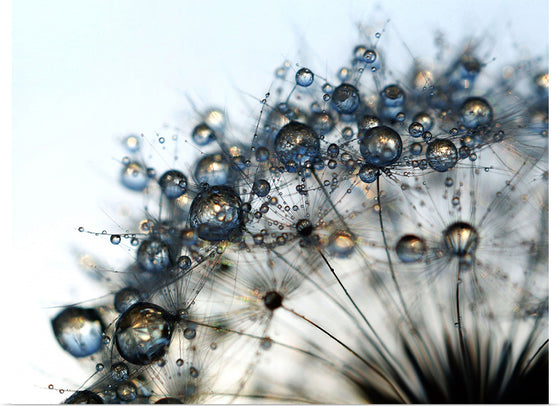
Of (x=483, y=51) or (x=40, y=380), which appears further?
(x=483, y=51)

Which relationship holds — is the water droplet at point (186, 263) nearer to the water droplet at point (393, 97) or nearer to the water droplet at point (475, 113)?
the water droplet at point (393, 97)

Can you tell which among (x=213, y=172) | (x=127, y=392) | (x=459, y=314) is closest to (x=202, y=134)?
(x=213, y=172)

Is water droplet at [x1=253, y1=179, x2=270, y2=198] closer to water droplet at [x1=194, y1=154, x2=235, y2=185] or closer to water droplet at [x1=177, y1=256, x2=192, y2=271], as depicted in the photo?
water droplet at [x1=194, y1=154, x2=235, y2=185]

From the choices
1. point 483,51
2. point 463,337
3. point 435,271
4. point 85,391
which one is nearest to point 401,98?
point 483,51

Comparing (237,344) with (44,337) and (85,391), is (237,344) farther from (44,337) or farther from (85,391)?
(44,337)

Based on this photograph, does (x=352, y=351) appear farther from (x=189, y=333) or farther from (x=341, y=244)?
(x=189, y=333)

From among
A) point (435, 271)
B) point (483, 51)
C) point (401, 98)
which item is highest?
point (483, 51)
